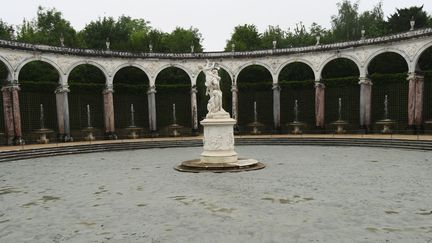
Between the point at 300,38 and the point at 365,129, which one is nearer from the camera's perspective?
the point at 365,129

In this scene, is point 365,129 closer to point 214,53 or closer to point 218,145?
point 214,53

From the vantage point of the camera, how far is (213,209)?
8.76 m

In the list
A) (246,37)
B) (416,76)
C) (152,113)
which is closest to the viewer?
(416,76)

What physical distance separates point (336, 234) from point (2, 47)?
89.1 feet

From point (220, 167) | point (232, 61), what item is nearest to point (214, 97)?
point (220, 167)

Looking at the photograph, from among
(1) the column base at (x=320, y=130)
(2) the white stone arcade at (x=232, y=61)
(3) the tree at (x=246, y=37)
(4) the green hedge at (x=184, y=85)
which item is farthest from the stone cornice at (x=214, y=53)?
(3) the tree at (x=246, y=37)

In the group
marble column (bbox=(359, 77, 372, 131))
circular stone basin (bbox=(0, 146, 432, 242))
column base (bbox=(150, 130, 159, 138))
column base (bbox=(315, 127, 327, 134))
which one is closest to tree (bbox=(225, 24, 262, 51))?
column base (bbox=(315, 127, 327, 134))

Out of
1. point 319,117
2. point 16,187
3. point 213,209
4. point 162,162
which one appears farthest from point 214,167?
point 319,117

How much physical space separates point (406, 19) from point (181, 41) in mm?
26933

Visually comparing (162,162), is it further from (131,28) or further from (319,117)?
(131,28)

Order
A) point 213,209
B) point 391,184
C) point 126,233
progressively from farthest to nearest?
point 391,184
point 213,209
point 126,233

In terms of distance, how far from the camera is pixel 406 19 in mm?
37812

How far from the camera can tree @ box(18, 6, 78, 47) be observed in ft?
145

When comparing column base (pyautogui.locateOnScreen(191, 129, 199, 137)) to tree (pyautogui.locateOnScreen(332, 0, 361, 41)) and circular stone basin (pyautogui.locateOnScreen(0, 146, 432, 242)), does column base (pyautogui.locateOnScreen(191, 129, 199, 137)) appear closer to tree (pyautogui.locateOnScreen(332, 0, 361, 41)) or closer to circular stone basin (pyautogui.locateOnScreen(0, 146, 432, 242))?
circular stone basin (pyautogui.locateOnScreen(0, 146, 432, 242))
